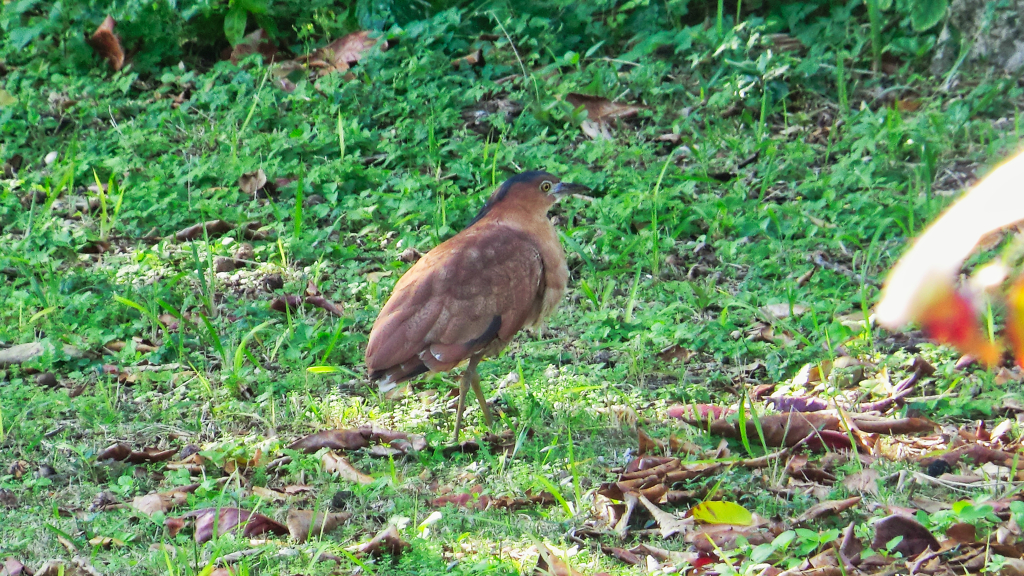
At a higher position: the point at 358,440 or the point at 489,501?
the point at 489,501

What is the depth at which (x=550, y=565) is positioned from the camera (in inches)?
136

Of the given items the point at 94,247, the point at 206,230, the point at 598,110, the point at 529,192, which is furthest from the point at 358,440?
the point at 598,110

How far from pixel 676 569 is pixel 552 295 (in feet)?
6.18

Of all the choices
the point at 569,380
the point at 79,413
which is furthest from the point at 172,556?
the point at 569,380

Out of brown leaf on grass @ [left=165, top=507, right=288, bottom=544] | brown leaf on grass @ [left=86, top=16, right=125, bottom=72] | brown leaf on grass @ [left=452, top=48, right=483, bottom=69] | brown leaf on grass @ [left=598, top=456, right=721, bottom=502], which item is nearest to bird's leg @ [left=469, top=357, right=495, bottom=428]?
brown leaf on grass @ [left=598, top=456, right=721, bottom=502]

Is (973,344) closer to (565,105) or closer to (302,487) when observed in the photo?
(302,487)

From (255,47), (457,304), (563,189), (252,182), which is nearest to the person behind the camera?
(457,304)

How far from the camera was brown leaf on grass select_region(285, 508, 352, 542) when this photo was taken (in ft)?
12.5

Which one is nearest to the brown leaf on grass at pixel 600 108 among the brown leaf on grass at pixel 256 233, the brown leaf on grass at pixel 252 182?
the brown leaf on grass at pixel 252 182

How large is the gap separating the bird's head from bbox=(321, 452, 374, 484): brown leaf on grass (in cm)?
159

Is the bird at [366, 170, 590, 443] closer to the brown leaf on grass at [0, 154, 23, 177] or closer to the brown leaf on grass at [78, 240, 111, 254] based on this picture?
the brown leaf on grass at [78, 240, 111, 254]

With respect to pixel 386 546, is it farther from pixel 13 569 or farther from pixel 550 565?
pixel 13 569

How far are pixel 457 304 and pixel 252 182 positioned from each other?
2970 millimetres

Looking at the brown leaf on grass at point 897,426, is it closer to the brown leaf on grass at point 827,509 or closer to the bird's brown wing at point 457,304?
the brown leaf on grass at point 827,509
